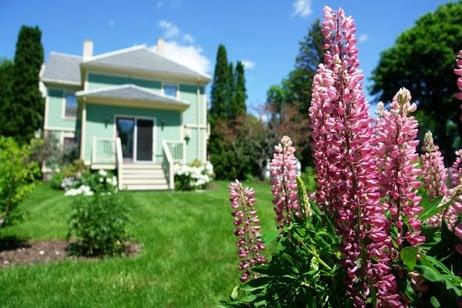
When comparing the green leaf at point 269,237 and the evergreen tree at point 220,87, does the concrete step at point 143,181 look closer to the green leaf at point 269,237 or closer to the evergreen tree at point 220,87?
the evergreen tree at point 220,87

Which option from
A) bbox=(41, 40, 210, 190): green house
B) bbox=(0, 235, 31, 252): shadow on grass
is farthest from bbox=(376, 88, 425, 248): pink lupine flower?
bbox=(41, 40, 210, 190): green house

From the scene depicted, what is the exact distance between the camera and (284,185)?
73.5 inches

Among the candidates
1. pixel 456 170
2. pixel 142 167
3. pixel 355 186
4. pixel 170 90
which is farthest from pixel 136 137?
pixel 355 186

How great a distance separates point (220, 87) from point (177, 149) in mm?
13022

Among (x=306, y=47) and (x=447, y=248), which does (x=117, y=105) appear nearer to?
(x=447, y=248)

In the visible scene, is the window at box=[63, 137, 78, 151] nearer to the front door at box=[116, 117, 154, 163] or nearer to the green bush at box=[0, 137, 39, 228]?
the front door at box=[116, 117, 154, 163]

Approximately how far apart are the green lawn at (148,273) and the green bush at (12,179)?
113 centimetres

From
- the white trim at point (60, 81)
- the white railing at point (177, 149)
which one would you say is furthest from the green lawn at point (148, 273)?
the white trim at point (60, 81)

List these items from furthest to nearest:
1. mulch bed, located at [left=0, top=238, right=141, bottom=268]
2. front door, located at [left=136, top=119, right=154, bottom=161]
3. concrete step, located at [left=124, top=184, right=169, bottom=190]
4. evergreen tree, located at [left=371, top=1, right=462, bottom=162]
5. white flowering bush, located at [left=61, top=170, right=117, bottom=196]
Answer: evergreen tree, located at [left=371, top=1, right=462, bottom=162]
front door, located at [left=136, top=119, right=154, bottom=161]
concrete step, located at [left=124, top=184, right=169, bottom=190]
white flowering bush, located at [left=61, top=170, right=117, bottom=196]
mulch bed, located at [left=0, top=238, right=141, bottom=268]

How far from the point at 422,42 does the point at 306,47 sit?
48.1 feet

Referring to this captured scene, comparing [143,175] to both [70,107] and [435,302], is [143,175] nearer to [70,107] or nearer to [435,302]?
[70,107]

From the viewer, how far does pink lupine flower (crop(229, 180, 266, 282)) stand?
209 centimetres

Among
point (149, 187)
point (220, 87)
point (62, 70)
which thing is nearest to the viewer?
point (149, 187)

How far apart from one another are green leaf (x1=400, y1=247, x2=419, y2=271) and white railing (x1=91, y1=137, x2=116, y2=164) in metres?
18.5
